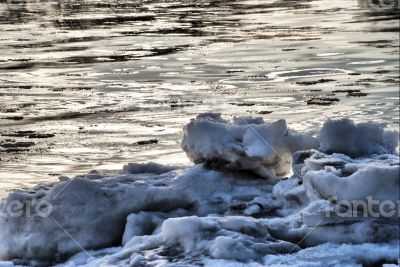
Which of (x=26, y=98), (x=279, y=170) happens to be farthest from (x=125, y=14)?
(x=279, y=170)

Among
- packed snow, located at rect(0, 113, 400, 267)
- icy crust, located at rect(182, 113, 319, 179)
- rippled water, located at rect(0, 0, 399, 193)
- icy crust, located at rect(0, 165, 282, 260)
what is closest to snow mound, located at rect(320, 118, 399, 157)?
packed snow, located at rect(0, 113, 400, 267)

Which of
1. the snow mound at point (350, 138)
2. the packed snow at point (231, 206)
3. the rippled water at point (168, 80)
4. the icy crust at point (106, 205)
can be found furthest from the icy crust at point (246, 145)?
the rippled water at point (168, 80)

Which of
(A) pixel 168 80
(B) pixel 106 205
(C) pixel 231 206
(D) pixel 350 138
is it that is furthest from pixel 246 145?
(A) pixel 168 80

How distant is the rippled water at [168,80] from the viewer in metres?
11.8

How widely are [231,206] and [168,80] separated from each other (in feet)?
27.6

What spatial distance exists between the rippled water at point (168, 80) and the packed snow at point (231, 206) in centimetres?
178

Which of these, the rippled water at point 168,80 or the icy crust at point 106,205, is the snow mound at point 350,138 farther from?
the rippled water at point 168,80

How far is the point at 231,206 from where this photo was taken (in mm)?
8031

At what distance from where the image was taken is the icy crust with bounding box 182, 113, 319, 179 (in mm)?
8531

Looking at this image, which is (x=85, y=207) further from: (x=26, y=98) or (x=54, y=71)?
(x=54, y=71)

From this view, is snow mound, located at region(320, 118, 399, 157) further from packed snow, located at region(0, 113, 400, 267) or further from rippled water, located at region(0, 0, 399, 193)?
rippled water, located at region(0, 0, 399, 193)

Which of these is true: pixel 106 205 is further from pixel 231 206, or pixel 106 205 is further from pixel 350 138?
pixel 350 138

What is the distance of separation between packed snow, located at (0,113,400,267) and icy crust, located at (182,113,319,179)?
11mm

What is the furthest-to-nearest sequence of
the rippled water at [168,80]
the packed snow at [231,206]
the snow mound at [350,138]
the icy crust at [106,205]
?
1. the rippled water at [168,80]
2. the snow mound at [350,138]
3. the icy crust at [106,205]
4. the packed snow at [231,206]
